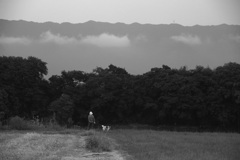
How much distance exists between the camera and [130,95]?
57.8m

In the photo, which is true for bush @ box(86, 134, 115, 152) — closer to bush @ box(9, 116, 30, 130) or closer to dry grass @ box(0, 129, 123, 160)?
dry grass @ box(0, 129, 123, 160)

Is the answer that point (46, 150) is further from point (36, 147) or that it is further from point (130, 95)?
point (130, 95)

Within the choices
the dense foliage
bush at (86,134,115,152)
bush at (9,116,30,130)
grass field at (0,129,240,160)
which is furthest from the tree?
bush at (86,134,115,152)

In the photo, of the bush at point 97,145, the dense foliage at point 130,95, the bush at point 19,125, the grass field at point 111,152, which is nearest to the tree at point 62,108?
the dense foliage at point 130,95

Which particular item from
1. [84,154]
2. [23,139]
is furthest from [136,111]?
[84,154]

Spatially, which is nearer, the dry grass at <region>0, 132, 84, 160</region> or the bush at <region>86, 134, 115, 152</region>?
the dry grass at <region>0, 132, 84, 160</region>

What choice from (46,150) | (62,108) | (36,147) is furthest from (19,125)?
(62,108)

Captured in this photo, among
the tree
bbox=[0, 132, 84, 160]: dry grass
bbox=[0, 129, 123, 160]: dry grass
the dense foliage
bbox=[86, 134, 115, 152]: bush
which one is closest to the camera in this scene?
bbox=[0, 129, 123, 160]: dry grass

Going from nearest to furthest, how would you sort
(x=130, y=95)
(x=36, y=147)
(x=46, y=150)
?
1. (x=46, y=150)
2. (x=36, y=147)
3. (x=130, y=95)

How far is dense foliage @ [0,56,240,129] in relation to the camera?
51875mm

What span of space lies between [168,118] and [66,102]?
13.9 meters

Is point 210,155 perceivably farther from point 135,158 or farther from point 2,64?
point 2,64

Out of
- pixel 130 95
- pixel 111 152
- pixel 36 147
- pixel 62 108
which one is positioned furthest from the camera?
pixel 130 95

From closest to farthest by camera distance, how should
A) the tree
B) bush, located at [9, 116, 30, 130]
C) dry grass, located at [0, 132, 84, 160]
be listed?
dry grass, located at [0, 132, 84, 160]
bush, located at [9, 116, 30, 130]
the tree
